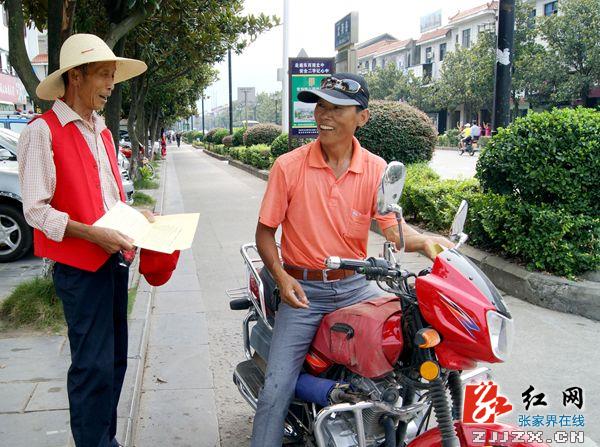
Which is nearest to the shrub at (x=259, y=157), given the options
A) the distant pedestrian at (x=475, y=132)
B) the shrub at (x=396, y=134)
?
the shrub at (x=396, y=134)

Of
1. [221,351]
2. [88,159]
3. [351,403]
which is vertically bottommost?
[221,351]

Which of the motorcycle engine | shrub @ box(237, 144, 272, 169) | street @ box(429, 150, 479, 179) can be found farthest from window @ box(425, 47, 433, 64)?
the motorcycle engine

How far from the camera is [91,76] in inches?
109

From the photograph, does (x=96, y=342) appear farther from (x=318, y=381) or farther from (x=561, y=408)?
(x=561, y=408)

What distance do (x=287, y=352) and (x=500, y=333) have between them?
99cm

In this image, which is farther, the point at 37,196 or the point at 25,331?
the point at 25,331

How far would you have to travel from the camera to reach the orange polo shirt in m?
2.73

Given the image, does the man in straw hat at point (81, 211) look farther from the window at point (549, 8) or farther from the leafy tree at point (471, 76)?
the window at point (549, 8)

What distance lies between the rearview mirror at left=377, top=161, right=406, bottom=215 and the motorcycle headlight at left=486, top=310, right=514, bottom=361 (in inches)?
19.5

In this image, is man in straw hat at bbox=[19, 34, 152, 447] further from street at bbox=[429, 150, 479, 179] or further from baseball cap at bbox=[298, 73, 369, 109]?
street at bbox=[429, 150, 479, 179]

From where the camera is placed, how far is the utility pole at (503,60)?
7.32 meters

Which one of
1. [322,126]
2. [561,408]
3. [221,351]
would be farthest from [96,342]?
[561,408]

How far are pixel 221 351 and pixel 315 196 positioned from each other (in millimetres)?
2552

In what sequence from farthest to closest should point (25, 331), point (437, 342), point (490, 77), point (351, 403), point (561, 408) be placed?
point (490, 77) < point (25, 331) < point (561, 408) < point (351, 403) < point (437, 342)
